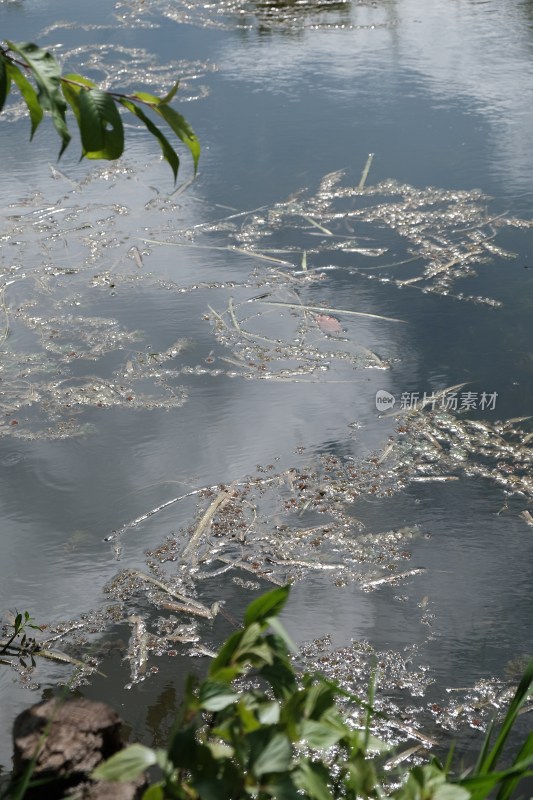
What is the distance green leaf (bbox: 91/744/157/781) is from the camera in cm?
77

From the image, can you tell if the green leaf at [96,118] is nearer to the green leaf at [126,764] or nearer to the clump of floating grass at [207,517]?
the green leaf at [126,764]

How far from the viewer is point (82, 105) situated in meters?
0.95

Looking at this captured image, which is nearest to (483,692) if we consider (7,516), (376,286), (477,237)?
(7,516)

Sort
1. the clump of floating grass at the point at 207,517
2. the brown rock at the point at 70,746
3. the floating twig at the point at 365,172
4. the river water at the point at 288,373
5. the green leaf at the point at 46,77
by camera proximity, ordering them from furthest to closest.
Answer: the floating twig at the point at 365,172
the clump of floating grass at the point at 207,517
the river water at the point at 288,373
the brown rock at the point at 70,746
the green leaf at the point at 46,77

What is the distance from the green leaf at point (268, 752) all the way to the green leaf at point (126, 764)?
83mm

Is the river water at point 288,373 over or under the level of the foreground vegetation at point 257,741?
under

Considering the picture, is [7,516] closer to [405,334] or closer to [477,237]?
[405,334]

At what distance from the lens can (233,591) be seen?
5.64 ft


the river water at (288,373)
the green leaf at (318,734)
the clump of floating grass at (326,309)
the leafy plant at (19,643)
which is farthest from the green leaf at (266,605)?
the clump of floating grass at (326,309)

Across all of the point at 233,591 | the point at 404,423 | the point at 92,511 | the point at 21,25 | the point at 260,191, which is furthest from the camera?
the point at 21,25

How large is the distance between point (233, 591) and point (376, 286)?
1178 mm

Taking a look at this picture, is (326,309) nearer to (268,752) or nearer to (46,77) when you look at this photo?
(46,77)

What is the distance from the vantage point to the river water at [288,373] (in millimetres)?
1668

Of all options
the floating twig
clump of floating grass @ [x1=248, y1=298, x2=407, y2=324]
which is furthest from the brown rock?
the floating twig
